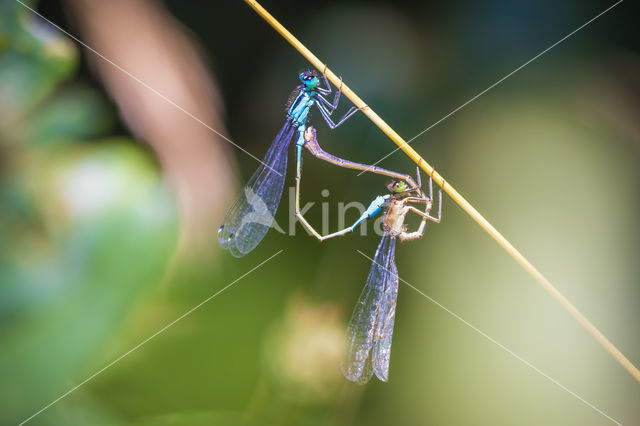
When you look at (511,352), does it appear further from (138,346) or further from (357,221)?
(138,346)

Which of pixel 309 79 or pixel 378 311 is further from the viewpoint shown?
pixel 378 311

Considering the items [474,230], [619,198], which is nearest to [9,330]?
[474,230]

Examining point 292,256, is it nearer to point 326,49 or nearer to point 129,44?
point 326,49

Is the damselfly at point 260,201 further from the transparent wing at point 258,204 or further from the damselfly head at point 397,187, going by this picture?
the damselfly head at point 397,187

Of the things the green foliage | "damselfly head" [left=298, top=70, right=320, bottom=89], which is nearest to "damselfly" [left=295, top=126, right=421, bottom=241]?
"damselfly head" [left=298, top=70, right=320, bottom=89]

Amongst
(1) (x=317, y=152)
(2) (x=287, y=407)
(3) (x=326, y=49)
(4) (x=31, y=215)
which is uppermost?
(3) (x=326, y=49)

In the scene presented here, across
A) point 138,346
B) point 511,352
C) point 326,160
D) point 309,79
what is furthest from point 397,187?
point 138,346
